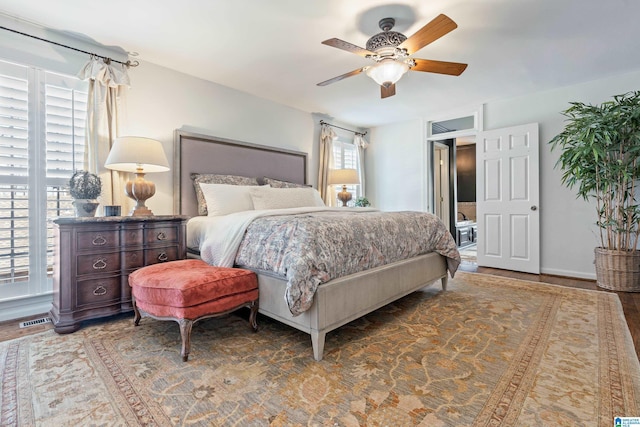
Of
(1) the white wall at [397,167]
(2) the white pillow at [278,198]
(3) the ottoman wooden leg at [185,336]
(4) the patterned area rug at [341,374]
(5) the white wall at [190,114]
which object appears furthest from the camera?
(1) the white wall at [397,167]

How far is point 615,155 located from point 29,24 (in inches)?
232

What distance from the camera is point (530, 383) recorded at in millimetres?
1579

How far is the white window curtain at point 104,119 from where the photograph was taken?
9.16 ft

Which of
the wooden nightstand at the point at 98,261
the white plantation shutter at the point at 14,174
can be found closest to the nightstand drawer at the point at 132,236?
the wooden nightstand at the point at 98,261

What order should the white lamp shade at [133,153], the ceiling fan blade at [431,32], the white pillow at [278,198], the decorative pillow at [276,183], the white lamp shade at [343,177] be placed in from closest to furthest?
the ceiling fan blade at [431,32], the white lamp shade at [133,153], the white pillow at [278,198], the decorative pillow at [276,183], the white lamp shade at [343,177]

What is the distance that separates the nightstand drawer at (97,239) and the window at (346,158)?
377 centimetres

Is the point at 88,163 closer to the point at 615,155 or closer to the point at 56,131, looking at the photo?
the point at 56,131

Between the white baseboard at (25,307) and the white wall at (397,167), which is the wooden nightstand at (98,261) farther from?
the white wall at (397,167)

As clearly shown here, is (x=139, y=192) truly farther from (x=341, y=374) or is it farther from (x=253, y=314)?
(x=341, y=374)

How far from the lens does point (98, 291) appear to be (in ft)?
7.79

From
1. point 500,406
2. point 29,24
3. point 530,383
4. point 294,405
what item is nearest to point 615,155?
point 530,383

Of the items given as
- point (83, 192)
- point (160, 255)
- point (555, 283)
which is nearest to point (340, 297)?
point (160, 255)

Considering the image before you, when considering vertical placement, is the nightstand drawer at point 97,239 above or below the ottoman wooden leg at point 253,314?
above

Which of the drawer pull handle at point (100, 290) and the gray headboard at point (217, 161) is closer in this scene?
the drawer pull handle at point (100, 290)
